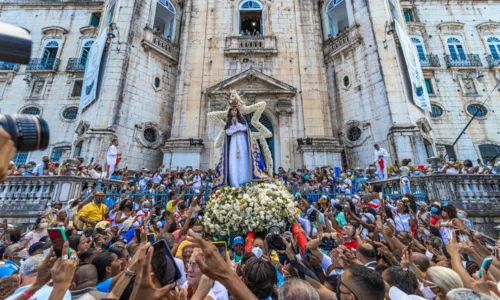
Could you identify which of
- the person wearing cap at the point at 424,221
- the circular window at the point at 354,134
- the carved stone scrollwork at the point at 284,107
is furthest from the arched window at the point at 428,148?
the person wearing cap at the point at 424,221

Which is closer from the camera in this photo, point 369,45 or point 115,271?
point 115,271

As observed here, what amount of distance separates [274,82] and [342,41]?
569 centimetres

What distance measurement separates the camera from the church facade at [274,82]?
14.7m

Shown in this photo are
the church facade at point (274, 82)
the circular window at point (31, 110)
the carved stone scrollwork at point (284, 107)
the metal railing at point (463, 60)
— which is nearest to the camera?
the church facade at point (274, 82)

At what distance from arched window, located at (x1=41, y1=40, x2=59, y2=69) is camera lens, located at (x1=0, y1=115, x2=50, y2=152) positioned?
86.4 ft

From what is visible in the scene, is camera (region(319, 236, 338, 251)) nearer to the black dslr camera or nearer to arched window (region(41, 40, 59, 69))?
the black dslr camera

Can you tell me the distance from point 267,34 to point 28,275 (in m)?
18.3

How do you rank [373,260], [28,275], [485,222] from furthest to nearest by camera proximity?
[485,222], [373,260], [28,275]

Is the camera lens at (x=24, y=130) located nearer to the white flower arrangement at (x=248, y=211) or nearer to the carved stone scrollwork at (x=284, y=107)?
the white flower arrangement at (x=248, y=211)

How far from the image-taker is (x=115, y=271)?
2.83 metres

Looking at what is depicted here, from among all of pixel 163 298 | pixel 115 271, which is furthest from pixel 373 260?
pixel 115 271

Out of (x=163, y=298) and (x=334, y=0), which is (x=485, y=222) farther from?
(x=334, y=0)

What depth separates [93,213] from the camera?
667cm

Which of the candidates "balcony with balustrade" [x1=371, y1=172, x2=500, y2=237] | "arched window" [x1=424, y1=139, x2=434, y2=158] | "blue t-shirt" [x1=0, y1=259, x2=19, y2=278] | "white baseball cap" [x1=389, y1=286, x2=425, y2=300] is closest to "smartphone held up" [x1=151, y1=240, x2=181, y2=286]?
"white baseball cap" [x1=389, y1=286, x2=425, y2=300]
